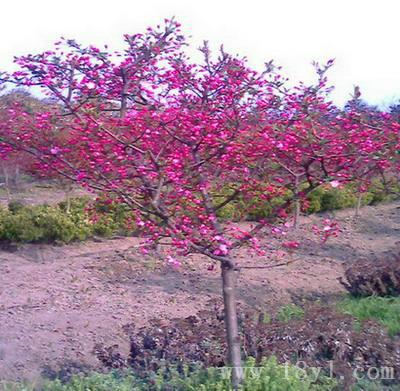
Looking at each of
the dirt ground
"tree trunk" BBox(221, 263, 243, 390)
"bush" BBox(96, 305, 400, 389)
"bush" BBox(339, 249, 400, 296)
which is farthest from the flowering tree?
"bush" BBox(339, 249, 400, 296)

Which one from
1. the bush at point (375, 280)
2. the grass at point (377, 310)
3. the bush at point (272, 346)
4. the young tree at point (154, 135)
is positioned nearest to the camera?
the young tree at point (154, 135)

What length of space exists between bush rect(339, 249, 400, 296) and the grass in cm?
14

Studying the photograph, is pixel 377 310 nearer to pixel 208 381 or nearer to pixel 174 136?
pixel 208 381

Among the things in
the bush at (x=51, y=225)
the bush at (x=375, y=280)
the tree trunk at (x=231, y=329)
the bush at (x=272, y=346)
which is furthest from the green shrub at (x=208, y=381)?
the bush at (x=51, y=225)

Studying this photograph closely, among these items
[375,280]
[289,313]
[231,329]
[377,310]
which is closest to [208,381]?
[231,329]

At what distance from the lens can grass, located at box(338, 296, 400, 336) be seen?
193 inches

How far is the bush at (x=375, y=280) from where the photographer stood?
19.6 feet

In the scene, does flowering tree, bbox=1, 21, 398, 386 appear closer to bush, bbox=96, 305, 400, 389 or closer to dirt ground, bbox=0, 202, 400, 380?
bush, bbox=96, 305, 400, 389

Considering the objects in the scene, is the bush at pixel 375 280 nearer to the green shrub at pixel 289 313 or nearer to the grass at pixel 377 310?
the grass at pixel 377 310

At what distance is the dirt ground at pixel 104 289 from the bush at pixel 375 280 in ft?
1.78

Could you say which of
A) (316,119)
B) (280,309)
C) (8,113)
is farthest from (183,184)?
(280,309)

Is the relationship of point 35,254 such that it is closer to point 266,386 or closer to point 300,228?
point 300,228

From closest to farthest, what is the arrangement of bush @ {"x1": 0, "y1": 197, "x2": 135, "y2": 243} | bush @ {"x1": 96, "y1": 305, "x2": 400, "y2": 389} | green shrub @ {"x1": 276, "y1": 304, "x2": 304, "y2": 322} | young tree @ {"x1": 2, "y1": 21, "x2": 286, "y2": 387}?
young tree @ {"x1": 2, "y1": 21, "x2": 286, "y2": 387}, bush @ {"x1": 96, "y1": 305, "x2": 400, "y2": 389}, green shrub @ {"x1": 276, "y1": 304, "x2": 304, "y2": 322}, bush @ {"x1": 0, "y1": 197, "x2": 135, "y2": 243}

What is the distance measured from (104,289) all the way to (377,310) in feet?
7.94
